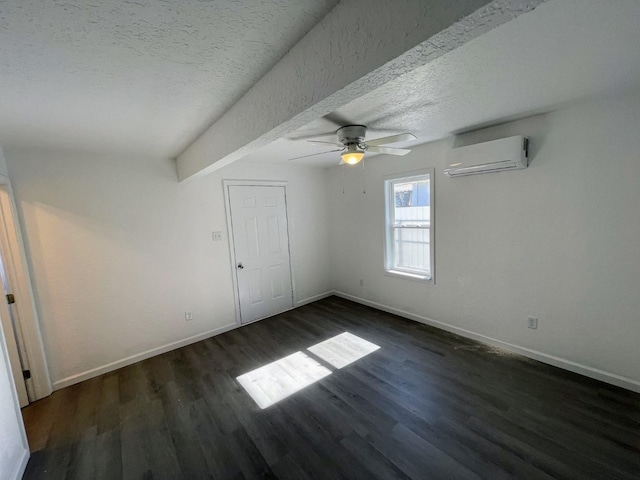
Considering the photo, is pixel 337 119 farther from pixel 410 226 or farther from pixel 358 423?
pixel 358 423

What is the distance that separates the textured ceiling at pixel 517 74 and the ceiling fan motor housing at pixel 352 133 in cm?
7

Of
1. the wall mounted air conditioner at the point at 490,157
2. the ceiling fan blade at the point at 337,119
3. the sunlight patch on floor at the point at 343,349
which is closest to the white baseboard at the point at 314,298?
the sunlight patch on floor at the point at 343,349

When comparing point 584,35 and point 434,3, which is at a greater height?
point 584,35

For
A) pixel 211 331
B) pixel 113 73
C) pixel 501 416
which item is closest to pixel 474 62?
pixel 113 73

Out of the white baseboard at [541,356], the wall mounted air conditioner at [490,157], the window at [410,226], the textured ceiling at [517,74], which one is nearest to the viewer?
the textured ceiling at [517,74]

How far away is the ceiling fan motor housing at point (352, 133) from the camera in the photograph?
7.20ft

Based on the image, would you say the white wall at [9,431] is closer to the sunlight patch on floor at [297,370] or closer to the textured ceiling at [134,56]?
the sunlight patch on floor at [297,370]

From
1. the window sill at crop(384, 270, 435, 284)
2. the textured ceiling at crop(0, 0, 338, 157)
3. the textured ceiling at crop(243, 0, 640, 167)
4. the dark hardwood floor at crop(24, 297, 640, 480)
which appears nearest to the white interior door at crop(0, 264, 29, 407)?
the dark hardwood floor at crop(24, 297, 640, 480)

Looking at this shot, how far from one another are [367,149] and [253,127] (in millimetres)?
1144

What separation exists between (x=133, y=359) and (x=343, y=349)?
245cm

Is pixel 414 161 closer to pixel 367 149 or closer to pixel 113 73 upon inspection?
pixel 367 149

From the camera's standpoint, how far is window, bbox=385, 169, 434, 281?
3426 millimetres

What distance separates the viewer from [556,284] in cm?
243

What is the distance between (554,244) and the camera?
7.92ft
